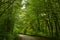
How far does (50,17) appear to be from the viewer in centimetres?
1503

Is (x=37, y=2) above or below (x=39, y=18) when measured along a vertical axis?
above

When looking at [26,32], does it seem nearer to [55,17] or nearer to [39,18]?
[39,18]

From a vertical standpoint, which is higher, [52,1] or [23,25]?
[52,1]

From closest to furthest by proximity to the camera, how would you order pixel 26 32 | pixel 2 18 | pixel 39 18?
1. pixel 2 18
2. pixel 39 18
3. pixel 26 32

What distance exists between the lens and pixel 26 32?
1875 cm

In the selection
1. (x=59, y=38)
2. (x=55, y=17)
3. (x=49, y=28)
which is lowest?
(x=59, y=38)

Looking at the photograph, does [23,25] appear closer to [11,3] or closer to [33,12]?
[33,12]

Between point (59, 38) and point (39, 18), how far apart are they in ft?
9.64

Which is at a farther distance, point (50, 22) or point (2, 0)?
point (50, 22)

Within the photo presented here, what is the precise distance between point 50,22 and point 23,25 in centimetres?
460

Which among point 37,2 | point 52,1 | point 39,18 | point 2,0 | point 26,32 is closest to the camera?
point 2,0

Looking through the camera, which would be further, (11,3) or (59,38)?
(59,38)

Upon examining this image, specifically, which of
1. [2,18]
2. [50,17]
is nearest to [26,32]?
[50,17]

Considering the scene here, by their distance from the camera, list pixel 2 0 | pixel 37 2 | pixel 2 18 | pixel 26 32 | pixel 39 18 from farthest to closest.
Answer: pixel 26 32
pixel 39 18
pixel 37 2
pixel 2 18
pixel 2 0
